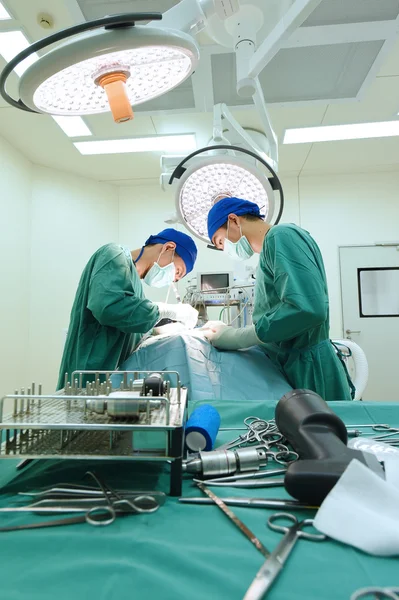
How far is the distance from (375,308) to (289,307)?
3.03 metres

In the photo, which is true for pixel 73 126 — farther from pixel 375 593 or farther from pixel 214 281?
pixel 375 593

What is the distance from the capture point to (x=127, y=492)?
1.53 ft

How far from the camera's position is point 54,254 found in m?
3.69

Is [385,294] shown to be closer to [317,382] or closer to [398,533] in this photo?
[317,382]

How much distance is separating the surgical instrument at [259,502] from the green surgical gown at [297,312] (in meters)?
0.89

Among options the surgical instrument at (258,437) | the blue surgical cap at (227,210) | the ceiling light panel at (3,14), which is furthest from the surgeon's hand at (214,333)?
the ceiling light panel at (3,14)

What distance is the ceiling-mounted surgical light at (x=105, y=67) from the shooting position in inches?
24.8

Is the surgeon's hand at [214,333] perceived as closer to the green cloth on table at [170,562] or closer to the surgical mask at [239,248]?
the surgical mask at [239,248]

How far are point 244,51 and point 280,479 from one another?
124 cm

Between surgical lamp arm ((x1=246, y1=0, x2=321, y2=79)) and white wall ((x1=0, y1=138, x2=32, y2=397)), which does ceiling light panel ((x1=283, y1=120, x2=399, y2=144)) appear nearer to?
surgical lamp arm ((x1=246, y1=0, x2=321, y2=79))

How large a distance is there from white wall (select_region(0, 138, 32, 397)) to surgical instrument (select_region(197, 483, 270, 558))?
3133 mm

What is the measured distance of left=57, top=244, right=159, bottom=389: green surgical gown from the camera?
1.55 metres

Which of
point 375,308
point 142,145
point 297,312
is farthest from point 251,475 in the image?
point 375,308

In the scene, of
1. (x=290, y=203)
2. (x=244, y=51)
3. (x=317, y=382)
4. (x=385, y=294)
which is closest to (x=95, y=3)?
(x=244, y=51)
